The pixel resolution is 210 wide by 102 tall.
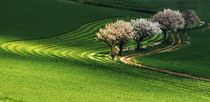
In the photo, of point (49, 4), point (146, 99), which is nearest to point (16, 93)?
point (146, 99)

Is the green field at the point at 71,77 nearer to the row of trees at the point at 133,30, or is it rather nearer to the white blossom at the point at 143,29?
the row of trees at the point at 133,30

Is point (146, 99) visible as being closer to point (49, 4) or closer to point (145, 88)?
point (145, 88)

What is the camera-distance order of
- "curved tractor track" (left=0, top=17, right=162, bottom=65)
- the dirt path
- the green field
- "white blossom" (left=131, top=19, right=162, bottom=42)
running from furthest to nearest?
"white blossom" (left=131, top=19, right=162, bottom=42) < "curved tractor track" (left=0, top=17, right=162, bottom=65) < the dirt path < the green field

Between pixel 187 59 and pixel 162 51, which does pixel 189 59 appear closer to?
pixel 187 59

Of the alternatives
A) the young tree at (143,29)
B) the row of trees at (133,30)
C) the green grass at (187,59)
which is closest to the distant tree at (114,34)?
the row of trees at (133,30)

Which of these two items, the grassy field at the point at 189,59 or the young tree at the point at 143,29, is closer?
the grassy field at the point at 189,59

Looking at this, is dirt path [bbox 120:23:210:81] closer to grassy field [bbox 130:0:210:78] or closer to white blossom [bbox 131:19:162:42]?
grassy field [bbox 130:0:210:78]

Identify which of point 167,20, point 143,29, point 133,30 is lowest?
point 133,30

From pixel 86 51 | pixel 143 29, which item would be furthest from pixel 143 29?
pixel 86 51

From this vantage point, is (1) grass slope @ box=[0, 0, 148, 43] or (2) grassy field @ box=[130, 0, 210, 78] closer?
(2) grassy field @ box=[130, 0, 210, 78]

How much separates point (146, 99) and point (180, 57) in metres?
53.4

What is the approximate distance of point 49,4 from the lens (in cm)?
13488

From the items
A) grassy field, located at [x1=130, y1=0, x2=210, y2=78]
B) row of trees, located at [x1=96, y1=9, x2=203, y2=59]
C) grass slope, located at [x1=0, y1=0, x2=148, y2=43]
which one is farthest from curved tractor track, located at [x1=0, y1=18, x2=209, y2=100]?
grassy field, located at [x1=130, y1=0, x2=210, y2=78]

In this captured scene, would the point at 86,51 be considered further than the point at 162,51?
No
